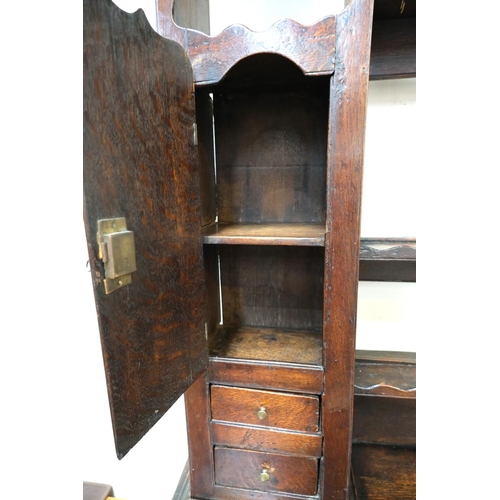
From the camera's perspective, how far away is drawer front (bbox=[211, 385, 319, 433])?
0.83 m

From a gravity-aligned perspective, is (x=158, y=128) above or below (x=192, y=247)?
above

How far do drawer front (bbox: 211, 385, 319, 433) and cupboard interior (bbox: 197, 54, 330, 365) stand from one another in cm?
10

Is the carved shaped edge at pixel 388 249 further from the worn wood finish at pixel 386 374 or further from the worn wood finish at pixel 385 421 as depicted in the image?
the worn wood finish at pixel 385 421

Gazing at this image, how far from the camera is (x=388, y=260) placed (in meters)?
1.02

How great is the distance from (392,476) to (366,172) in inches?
39.2

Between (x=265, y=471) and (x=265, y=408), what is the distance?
199mm

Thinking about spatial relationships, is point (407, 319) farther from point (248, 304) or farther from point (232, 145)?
point (232, 145)

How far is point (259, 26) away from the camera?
104 centimetres

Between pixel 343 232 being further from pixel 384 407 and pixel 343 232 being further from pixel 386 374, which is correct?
pixel 384 407

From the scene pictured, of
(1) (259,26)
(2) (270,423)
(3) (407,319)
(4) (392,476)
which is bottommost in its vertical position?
(4) (392,476)

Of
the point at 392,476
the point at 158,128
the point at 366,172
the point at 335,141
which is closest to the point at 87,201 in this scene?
the point at 158,128

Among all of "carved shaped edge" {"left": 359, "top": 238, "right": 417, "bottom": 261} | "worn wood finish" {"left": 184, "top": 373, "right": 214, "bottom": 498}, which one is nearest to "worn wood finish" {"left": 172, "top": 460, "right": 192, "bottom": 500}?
"worn wood finish" {"left": 184, "top": 373, "right": 214, "bottom": 498}

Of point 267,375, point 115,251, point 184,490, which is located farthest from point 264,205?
point 184,490

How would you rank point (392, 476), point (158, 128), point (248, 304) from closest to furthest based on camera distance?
point (158, 128) < point (392, 476) < point (248, 304)
